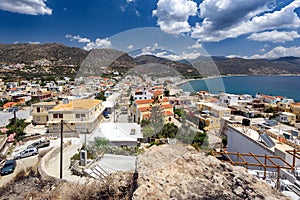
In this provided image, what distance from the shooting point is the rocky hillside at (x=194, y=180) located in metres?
1.41

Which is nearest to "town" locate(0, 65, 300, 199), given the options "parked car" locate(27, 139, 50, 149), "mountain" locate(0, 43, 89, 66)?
"parked car" locate(27, 139, 50, 149)

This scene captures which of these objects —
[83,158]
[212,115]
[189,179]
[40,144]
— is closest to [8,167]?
[40,144]

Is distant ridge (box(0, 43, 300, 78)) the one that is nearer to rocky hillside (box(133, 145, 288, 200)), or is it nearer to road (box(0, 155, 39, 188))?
rocky hillside (box(133, 145, 288, 200))

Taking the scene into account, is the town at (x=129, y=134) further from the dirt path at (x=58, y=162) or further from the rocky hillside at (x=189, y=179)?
the rocky hillside at (x=189, y=179)

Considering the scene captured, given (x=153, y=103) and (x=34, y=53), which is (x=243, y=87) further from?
(x=153, y=103)

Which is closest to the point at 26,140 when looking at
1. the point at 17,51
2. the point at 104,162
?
the point at 104,162

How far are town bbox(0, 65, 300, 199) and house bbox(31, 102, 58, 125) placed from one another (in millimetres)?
60

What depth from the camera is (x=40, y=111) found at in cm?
1208

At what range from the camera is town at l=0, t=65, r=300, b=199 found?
2324 millimetres

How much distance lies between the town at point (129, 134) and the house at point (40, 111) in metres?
0.06

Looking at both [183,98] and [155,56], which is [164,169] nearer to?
[183,98]

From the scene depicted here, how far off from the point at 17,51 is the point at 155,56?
59.1 metres

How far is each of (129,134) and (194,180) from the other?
1.93 metres

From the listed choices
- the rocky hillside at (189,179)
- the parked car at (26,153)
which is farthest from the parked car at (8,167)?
the rocky hillside at (189,179)
